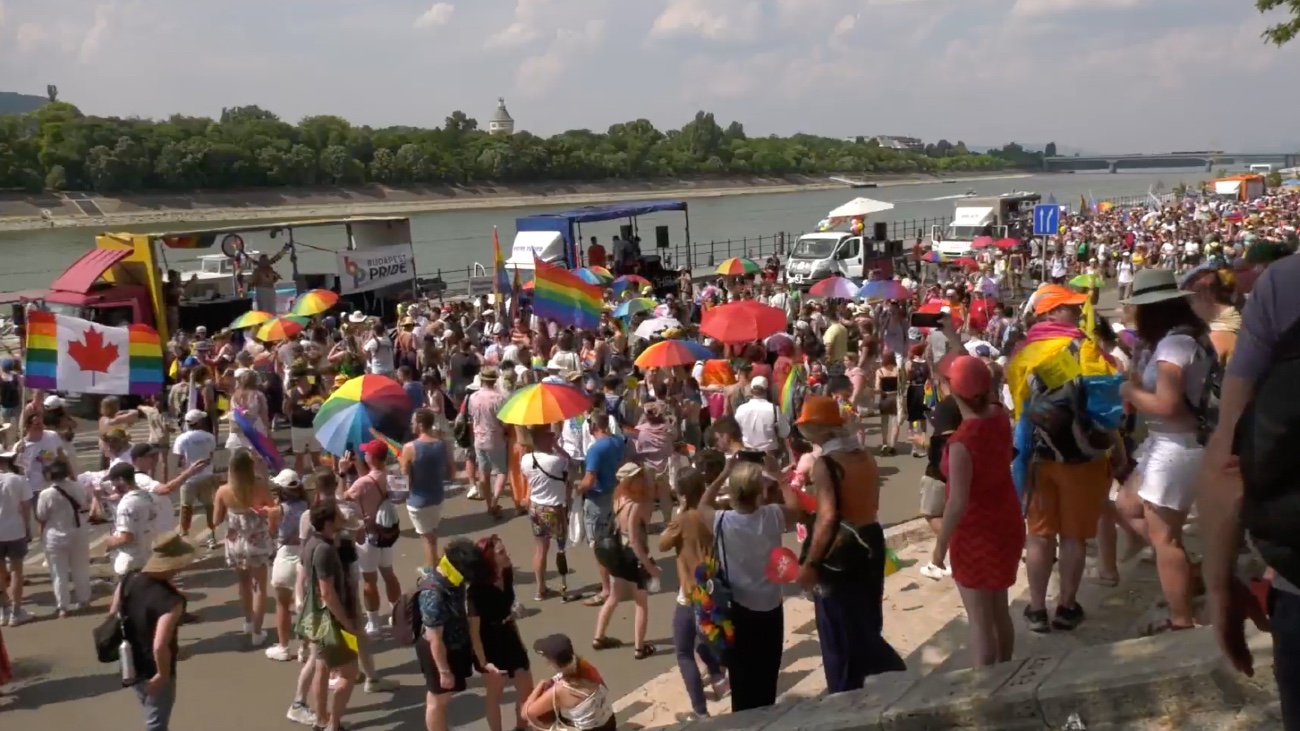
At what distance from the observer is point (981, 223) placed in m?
29.9

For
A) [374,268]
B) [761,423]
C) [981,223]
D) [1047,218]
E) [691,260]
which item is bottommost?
[691,260]

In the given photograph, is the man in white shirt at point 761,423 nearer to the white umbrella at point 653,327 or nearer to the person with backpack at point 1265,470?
the white umbrella at point 653,327

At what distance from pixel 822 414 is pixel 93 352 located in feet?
24.3

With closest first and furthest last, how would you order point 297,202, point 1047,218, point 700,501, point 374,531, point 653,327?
1. point 700,501
2. point 374,531
3. point 653,327
4. point 1047,218
5. point 297,202

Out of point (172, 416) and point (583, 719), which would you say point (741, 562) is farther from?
point (172, 416)

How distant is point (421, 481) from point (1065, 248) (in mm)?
24288

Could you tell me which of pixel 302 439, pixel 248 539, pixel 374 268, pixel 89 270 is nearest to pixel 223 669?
pixel 248 539

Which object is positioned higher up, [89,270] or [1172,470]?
[89,270]

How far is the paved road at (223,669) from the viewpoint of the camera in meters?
5.77

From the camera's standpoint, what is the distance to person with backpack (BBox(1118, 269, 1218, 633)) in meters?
4.01

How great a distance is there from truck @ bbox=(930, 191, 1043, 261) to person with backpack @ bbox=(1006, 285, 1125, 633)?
966 inches

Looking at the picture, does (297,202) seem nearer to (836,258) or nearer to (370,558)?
(836,258)

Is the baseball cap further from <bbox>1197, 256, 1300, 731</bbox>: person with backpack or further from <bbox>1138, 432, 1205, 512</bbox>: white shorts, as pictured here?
<bbox>1197, 256, 1300, 731</bbox>: person with backpack

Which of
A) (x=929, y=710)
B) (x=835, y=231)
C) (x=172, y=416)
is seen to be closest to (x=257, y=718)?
(x=929, y=710)
